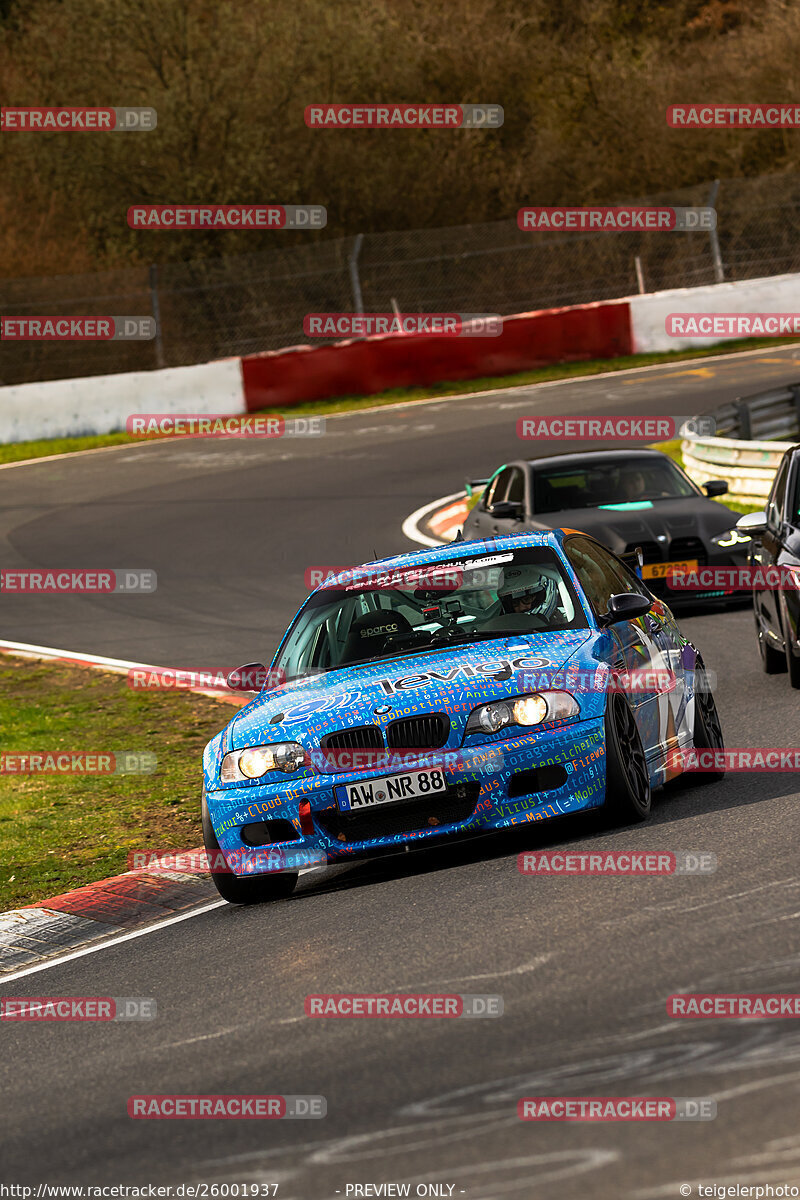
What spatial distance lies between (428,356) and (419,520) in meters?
11.9

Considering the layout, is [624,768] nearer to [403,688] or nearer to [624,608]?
[624,608]

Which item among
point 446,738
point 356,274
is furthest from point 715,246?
Answer: point 446,738

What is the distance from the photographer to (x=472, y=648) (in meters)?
7.74

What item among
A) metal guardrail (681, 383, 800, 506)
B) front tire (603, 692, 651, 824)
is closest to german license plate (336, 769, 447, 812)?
front tire (603, 692, 651, 824)

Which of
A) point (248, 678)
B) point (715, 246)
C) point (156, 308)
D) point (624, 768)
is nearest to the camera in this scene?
point (624, 768)

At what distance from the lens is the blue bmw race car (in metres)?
7.22

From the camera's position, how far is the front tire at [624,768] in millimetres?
7398

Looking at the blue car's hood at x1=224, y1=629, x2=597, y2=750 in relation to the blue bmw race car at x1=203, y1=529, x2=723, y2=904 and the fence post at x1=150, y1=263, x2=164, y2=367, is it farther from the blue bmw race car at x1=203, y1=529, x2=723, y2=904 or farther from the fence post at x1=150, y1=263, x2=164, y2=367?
the fence post at x1=150, y1=263, x2=164, y2=367

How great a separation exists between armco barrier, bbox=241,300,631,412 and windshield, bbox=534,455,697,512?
1512 centimetres

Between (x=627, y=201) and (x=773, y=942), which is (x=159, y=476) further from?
(x=773, y=942)

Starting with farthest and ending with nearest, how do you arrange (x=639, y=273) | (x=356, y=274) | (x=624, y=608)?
(x=639, y=273), (x=356, y=274), (x=624, y=608)

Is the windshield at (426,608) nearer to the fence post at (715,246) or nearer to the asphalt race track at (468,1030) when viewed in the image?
the asphalt race track at (468,1030)

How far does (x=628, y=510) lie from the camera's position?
14.8 meters

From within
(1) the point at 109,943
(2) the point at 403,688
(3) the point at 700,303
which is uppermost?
(3) the point at 700,303
